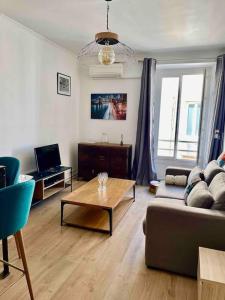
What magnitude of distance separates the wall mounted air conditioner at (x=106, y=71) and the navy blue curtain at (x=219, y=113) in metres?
1.80

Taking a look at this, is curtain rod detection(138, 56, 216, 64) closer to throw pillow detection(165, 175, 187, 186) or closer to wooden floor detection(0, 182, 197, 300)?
throw pillow detection(165, 175, 187, 186)

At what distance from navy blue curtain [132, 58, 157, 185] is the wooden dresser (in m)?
0.20

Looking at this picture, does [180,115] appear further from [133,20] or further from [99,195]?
[99,195]

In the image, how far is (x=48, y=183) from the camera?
366cm

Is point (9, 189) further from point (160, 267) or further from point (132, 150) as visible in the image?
point (132, 150)

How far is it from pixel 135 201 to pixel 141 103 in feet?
6.29

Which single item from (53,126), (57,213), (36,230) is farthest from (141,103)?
(36,230)

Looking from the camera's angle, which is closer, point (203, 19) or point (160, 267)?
point (160, 267)

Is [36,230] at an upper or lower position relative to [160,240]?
lower

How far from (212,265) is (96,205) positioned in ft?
4.64

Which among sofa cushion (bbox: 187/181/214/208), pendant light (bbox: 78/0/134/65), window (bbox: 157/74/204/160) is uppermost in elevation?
pendant light (bbox: 78/0/134/65)

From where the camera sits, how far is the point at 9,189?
54.9 inches

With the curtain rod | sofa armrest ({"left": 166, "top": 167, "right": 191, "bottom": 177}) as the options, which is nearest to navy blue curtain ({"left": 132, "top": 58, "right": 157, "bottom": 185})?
the curtain rod

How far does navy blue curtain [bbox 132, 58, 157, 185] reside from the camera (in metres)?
4.45
